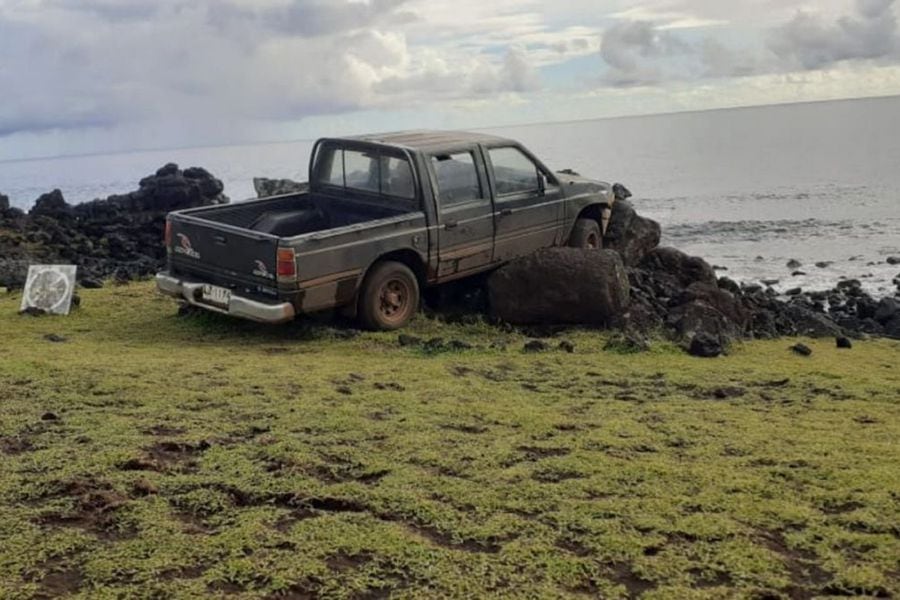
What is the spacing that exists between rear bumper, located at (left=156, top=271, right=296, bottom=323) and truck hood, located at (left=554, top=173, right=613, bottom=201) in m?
4.67

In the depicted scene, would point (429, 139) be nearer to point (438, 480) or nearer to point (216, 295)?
point (216, 295)

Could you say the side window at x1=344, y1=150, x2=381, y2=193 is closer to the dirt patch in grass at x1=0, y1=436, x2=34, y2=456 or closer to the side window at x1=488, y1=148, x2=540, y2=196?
the side window at x1=488, y1=148, x2=540, y2=196

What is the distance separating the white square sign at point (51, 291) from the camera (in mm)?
11680

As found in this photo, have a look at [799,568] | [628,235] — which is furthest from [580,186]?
[799,568]

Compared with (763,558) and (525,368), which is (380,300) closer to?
(525,368)

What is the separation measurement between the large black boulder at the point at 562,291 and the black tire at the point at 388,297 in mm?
1188

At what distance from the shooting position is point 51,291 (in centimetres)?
1180

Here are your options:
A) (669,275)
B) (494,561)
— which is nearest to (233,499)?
(494,561)

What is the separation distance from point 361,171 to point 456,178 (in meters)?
1.19

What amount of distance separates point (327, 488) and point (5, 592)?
5.65 feet

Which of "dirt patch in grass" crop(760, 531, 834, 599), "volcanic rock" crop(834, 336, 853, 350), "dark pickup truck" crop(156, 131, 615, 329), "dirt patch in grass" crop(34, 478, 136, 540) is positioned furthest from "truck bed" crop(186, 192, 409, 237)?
"dirt patch in grass" crop(760, 531, 834, 599)

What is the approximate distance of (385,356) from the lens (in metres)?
9.79

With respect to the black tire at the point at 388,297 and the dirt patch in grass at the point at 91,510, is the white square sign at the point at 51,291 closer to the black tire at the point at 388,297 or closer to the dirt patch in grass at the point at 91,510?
the black tire at the point at 388,297

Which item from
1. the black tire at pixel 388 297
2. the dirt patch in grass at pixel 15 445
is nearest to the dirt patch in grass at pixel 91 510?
the dirt patch in grass at pixel 15 445
